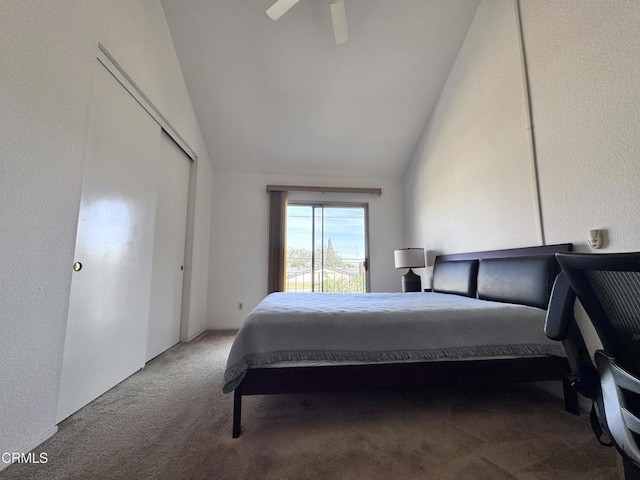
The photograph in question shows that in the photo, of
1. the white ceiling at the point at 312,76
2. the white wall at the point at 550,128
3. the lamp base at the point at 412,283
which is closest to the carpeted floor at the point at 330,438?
the white wall at the point at 550,128

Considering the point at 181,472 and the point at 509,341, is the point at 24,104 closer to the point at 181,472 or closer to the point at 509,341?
the point at 181,472

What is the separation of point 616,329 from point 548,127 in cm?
170

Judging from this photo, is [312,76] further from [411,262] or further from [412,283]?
[412,283]

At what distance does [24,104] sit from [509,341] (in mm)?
2779

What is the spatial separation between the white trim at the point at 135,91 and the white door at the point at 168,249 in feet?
0.30

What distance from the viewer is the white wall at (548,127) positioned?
4.44 ft

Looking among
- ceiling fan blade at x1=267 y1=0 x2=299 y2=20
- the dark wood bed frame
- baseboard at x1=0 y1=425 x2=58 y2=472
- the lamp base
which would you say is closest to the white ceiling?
ceiling fan blade at x1=267 y1=0 x2=299 y2=20

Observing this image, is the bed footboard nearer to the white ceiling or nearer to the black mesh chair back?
the black mesh chair back

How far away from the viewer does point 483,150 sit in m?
2.44

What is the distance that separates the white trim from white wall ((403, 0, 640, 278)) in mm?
3048

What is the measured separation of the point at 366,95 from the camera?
3.19 meters

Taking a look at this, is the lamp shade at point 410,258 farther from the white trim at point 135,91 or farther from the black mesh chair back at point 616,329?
the white trim at point 135,91

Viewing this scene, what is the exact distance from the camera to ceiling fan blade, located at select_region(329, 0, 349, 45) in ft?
6.34

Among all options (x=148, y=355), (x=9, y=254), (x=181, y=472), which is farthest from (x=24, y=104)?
(x=148, y=355)
